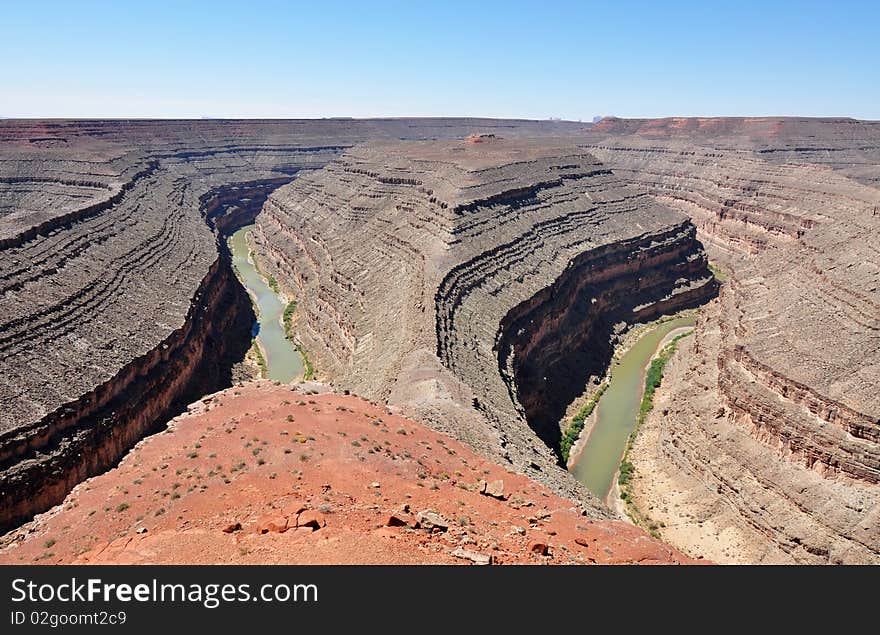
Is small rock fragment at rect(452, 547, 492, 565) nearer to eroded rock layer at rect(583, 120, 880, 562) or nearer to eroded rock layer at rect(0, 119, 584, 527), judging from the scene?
eroded rock layer at rect(583, 120, 880, 562)

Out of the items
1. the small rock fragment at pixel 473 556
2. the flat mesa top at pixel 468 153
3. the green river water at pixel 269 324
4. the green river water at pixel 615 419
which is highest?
the flat mesa top at pixel 468 153

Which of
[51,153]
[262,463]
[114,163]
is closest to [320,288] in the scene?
[262,463]

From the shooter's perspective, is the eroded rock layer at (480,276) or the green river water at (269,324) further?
the green river water at (269,324)

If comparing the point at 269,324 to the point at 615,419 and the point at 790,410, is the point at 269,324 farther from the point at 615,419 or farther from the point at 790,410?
the point at 790,410

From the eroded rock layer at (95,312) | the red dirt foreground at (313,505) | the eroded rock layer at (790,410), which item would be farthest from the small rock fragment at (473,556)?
the eroded rock layer at (95,312)

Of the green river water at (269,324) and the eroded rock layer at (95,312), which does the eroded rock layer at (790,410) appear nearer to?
the green river water at (269,324)

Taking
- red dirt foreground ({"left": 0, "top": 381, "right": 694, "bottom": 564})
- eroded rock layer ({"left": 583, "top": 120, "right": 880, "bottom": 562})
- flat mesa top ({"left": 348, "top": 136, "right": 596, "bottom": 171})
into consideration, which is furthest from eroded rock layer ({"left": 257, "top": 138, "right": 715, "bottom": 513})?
eroded rock layer ({"left": 583, "top": 120, "right": 880, "bottom": 562})
